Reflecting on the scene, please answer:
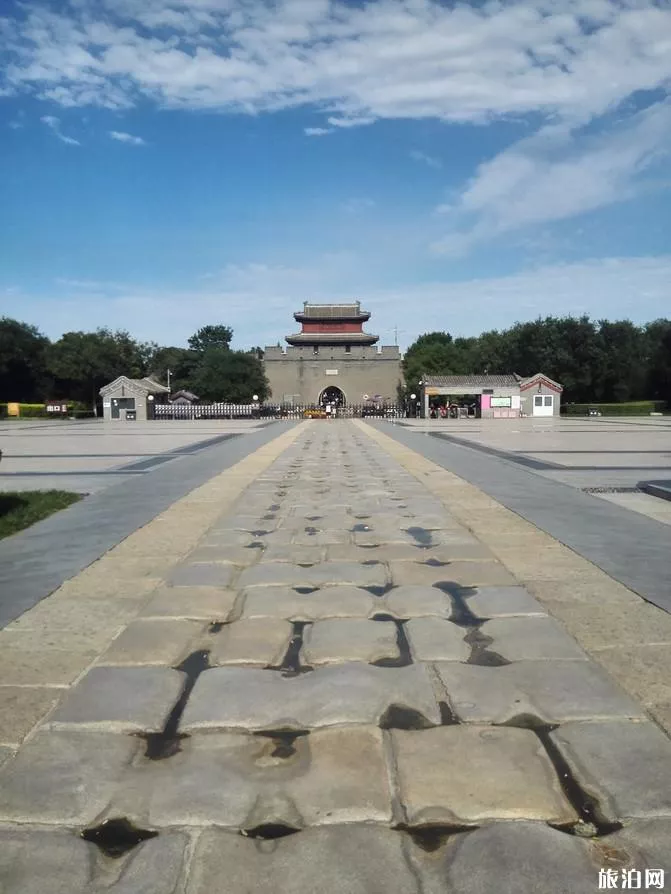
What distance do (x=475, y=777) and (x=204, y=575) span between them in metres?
2.56

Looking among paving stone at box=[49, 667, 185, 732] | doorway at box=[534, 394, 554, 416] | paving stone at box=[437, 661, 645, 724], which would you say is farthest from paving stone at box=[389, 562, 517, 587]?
doorway at box=[534, 394, 554, 416]

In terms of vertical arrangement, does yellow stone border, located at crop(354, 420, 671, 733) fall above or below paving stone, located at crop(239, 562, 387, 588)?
below

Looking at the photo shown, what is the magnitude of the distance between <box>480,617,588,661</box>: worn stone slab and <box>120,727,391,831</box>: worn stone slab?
0.95 meters

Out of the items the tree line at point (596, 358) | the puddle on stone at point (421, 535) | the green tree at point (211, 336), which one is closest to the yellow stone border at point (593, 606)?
the puddle on stone at point (421, 535)

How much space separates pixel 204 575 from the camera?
430 cm

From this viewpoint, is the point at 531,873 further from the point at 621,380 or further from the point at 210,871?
the point at 621,380

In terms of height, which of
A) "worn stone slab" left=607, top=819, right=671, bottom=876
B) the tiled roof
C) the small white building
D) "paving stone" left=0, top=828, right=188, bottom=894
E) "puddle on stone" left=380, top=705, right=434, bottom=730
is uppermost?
the tiled roof

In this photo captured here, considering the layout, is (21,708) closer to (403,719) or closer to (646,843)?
(403,719)

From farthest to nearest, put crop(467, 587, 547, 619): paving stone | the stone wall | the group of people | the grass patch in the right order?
the stone wall < the group of people < the grass patch < crop(467, 587, 547, 619): paving stone

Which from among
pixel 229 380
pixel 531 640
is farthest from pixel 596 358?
pixel 531 640

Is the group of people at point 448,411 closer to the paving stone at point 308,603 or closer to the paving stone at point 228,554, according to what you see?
the paving stone at point 228,554

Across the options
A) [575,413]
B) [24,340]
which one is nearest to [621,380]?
[575,413]

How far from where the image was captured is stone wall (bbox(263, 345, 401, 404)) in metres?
58.1

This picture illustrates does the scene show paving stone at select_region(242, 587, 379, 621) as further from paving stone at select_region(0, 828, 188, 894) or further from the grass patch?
the grass patch
